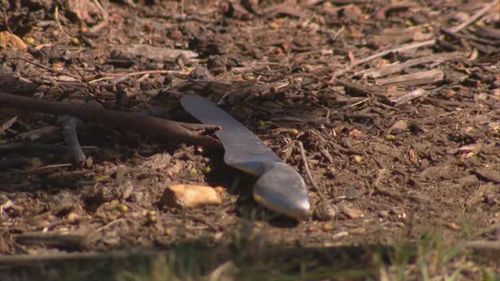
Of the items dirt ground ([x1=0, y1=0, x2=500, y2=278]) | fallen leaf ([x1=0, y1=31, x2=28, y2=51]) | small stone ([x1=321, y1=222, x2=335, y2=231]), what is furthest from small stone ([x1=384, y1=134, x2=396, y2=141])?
fallen leaf ([x1=0, y1=31, x2=28, y2=51])

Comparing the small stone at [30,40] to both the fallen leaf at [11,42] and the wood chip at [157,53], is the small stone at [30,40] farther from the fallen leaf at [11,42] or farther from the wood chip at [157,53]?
the wood chip at [157,53]

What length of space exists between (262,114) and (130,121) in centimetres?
71

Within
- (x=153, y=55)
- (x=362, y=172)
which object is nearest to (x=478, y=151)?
(x=362, y=172)

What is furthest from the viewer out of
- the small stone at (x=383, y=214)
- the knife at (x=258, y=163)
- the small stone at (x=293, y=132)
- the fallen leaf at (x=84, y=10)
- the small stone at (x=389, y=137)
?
the fallen leaf at (x=84, y=10)

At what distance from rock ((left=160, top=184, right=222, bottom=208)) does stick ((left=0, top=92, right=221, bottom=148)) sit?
379 mm

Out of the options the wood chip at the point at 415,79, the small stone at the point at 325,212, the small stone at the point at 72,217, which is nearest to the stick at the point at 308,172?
the small stone at the point at 325,212

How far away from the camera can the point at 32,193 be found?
388cm

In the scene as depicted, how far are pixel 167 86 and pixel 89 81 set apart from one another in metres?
0.38

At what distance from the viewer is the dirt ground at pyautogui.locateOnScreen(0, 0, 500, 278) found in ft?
12.3

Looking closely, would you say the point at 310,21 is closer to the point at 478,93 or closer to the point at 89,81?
the point at 478,93

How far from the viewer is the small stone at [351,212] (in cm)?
388

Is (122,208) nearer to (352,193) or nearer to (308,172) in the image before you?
(308,172)

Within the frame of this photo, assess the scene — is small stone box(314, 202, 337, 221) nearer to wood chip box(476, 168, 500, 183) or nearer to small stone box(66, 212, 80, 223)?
wood chip box(476, 168, 500, 183)

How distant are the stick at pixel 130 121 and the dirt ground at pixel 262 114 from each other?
0.06 meters
